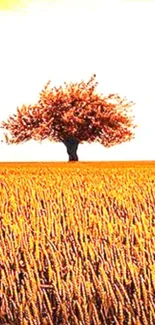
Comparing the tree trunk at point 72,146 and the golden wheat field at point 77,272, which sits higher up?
the tree trunk at point 72,146

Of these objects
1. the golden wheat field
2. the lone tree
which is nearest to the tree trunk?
the lone tree

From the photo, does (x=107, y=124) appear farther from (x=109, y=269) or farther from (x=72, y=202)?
(x=109, y=269)

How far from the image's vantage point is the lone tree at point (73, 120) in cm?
5391

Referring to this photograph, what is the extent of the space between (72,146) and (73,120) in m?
2.13

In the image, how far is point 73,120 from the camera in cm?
5319

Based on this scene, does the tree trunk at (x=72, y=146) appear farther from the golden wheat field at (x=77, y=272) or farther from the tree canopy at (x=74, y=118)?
the golden wheat field at (x=77, y=272)

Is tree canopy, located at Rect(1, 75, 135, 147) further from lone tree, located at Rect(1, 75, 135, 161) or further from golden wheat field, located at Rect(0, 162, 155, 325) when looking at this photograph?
golden wheat field, located at Rect(0, 162, 155, 325)

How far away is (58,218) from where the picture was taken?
28.0 feet

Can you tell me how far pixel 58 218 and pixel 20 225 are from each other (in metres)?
0.71

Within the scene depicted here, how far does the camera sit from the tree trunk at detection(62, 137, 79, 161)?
176ft

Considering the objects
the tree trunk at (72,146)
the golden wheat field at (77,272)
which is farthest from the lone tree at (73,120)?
the golden wheat field at (77,272)

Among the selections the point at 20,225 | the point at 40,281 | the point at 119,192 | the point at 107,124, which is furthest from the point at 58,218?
the point at 107,124

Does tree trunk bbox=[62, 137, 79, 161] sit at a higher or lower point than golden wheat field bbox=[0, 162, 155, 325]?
higher

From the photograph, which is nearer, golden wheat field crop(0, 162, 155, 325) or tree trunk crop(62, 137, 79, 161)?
golden wheat field crop(0, 162, 155, 325)
